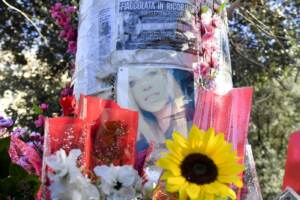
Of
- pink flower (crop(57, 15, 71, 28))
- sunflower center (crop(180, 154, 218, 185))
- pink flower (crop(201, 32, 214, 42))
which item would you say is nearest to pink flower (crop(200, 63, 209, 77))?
pink flower (crop(201, 32, 214, 42))

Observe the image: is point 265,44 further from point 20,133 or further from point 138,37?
point 20,133

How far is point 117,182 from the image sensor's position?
1.59 meters

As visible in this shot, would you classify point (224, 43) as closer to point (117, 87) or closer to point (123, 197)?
point (117, 87)

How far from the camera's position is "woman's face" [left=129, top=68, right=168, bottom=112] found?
8.85ft

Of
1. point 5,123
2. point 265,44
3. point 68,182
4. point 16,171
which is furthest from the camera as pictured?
point 265,44

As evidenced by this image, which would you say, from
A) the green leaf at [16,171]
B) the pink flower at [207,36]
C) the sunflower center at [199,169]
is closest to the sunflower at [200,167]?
the sunflower center at [199,169]

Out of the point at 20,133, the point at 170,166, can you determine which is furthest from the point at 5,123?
the point at 170,166

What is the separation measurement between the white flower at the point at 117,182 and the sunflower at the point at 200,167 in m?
0.10

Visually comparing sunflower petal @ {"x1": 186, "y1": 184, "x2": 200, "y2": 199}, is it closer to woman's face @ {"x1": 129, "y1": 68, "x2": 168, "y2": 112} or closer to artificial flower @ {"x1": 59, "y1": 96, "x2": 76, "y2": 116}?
artificial flower @ {"x1": 59, "y1": 96, "x2": 76, "y2": 116}

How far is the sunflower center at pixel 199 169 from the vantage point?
1.60 metres

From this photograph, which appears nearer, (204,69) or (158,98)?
(158,98)

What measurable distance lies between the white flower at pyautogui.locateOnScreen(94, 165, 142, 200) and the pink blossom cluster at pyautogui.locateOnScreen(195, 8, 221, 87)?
1.23 metres

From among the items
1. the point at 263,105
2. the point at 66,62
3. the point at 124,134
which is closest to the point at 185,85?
the point at 124,134

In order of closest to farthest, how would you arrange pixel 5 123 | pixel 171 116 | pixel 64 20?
pixel 5 123 → pixel 171 116 → pixel 64 20
